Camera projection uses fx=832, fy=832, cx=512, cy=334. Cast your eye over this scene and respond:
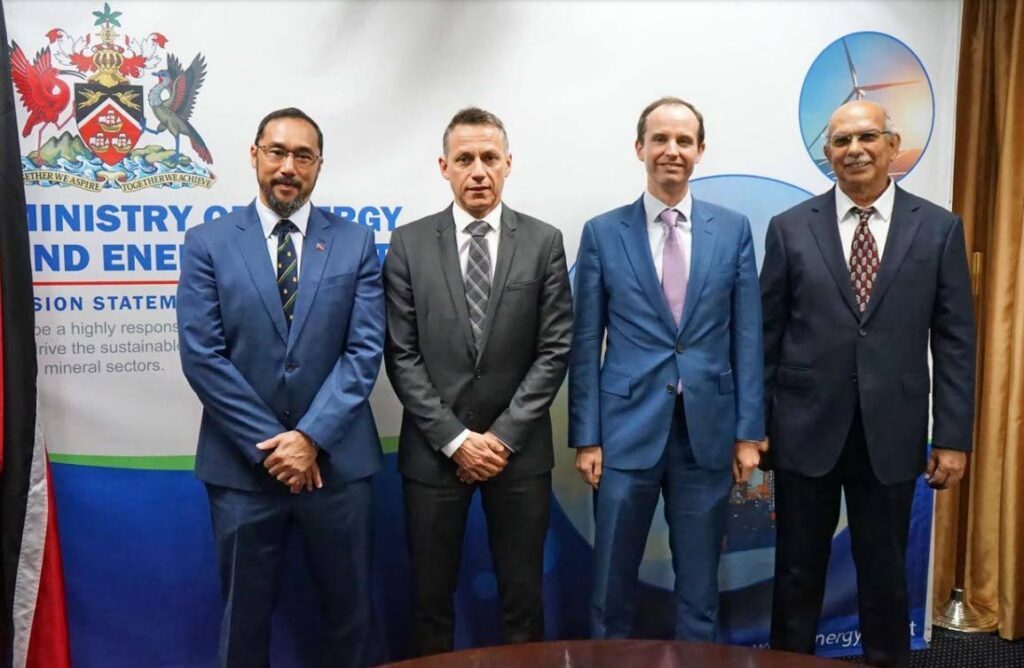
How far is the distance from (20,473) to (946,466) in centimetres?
282

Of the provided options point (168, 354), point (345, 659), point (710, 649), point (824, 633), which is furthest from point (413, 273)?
point (824, 633)

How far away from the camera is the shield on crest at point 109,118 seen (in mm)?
2627

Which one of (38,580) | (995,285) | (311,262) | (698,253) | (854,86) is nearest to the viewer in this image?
(311,262)

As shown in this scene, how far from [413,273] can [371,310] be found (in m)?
0.17

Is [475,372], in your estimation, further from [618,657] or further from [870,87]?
[870,87]

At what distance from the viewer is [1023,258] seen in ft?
10.3

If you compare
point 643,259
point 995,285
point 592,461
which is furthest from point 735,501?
point 995,285

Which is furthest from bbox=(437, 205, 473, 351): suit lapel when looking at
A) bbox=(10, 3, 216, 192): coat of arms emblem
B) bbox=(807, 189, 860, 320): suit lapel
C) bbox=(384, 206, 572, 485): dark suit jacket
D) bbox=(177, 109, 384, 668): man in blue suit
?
bbox=(807, 189, 860, 320): suit lapel

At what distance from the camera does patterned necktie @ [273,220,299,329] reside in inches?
92.5

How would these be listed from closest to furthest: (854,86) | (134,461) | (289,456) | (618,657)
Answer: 1. (618,657)
2. (289,456)
3. (134,461)
4. (854,86)

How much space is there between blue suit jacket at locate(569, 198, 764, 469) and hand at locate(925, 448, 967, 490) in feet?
1.94

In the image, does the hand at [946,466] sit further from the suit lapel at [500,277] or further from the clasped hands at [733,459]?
the suit lapel at [500,277]

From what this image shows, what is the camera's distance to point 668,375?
2.46 metres

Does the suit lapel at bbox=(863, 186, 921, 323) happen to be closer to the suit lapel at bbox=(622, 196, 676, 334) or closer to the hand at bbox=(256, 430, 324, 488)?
the suit lapel at bbox=(622, 196, 676, 334)
